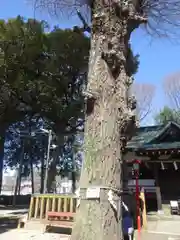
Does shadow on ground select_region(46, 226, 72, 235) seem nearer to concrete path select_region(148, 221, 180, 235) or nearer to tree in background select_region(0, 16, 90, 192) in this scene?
concrete path select_region(148, 221, 180, 235)

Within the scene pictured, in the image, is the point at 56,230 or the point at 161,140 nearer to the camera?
the point at 56,230

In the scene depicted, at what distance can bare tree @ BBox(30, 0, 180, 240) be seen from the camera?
4.47 meters

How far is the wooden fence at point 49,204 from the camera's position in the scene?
33.2 feet

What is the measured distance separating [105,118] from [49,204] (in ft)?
21.1

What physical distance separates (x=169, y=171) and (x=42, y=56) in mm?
10679

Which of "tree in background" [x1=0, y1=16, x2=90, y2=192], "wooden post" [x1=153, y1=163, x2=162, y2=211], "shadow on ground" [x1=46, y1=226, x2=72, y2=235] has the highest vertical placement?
"tree in background" [x1=0, y1=16, x2=90, y2=192]

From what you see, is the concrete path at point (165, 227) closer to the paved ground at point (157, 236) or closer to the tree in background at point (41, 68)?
the paved ground at point (157, 236)

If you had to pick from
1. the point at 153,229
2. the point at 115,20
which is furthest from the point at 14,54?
the point at 115,20

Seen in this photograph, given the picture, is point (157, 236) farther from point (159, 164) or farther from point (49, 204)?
point (159, 164)

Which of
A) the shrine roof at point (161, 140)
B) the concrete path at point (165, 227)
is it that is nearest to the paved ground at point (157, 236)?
the concrete path at point (165, 227)

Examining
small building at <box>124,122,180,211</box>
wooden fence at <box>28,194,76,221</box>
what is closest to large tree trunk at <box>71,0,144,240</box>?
wooden fence at <box>28,194,76,221</box>

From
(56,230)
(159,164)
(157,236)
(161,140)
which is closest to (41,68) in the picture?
(161,140)

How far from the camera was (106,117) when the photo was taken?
4812mm

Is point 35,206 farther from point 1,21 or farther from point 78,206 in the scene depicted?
point 1,21
